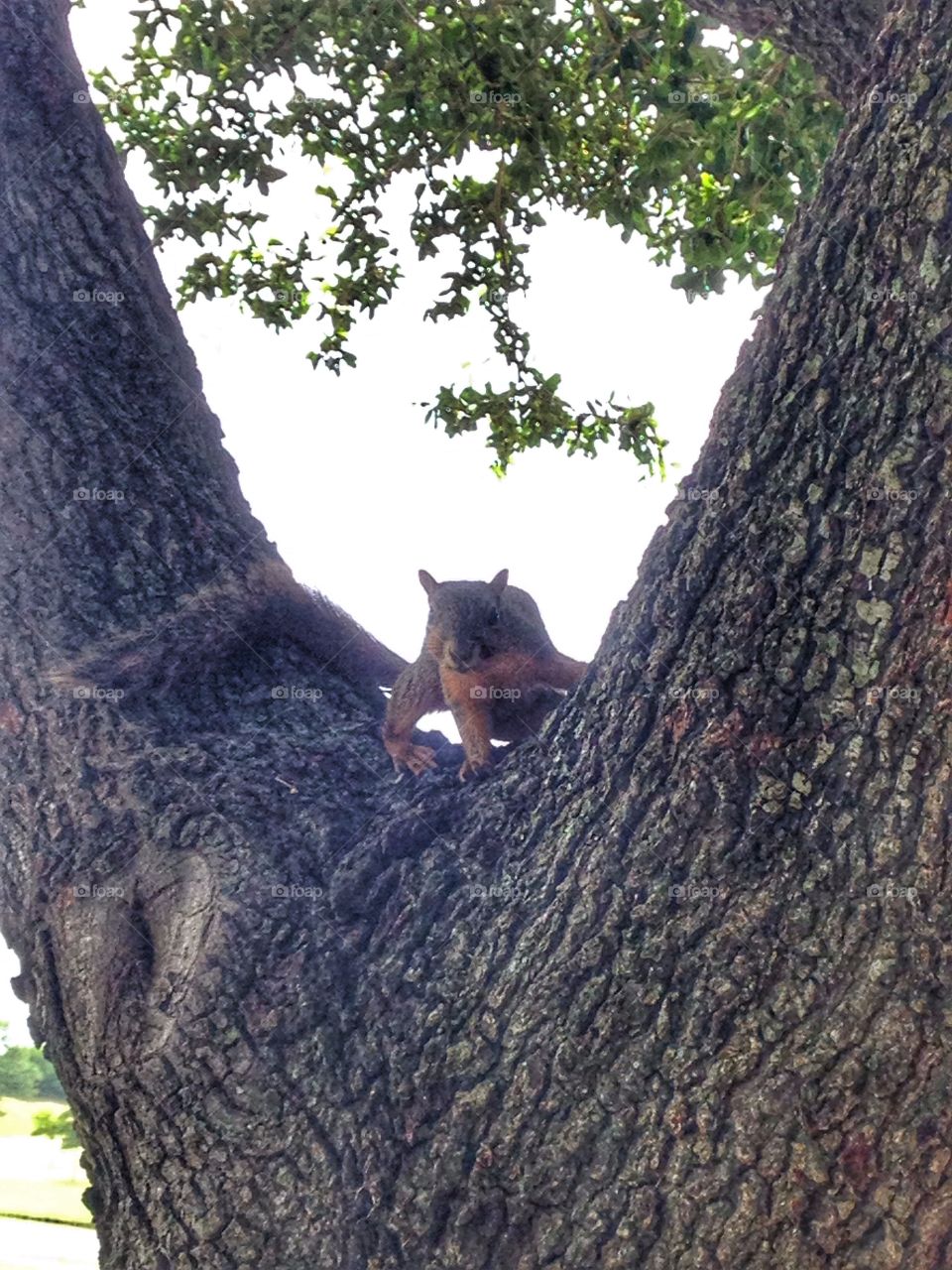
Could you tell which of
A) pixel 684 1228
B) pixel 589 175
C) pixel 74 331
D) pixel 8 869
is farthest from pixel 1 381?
pixel 589 175

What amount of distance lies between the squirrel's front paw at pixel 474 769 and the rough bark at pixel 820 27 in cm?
194

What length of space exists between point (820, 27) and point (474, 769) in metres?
2.21

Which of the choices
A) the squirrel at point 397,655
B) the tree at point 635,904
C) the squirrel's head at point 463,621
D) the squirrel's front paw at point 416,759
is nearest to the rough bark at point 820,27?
the tree at point 635,904

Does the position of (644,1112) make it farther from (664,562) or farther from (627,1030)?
(664,562)

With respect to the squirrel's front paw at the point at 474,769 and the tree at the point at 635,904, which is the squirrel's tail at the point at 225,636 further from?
the squirrel's front paw at the point at 474,769

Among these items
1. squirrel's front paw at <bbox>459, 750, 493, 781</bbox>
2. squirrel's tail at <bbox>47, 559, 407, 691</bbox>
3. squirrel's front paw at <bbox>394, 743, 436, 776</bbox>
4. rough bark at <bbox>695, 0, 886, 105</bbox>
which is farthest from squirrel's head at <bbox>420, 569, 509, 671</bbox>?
rough bark at <bbox>695, 0, 886, 105</bbox>

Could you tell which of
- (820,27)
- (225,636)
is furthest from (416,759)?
(820,27)

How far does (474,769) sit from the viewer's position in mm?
3611

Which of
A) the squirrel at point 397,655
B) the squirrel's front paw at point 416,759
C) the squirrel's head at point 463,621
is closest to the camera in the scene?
the squirrel at point 397,655

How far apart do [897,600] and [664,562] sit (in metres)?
0.58

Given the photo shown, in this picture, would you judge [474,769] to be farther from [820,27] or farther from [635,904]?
[820,27]

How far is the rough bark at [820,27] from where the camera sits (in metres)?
3.50

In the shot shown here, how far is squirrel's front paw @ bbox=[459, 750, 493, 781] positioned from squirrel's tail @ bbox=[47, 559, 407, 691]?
729mm

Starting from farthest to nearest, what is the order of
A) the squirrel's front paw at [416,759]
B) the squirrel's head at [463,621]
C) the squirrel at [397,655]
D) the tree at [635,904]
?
1. the squirrel's head at [463,621]
2. the squirrel's front paw at [416,759]
3. the squirrel at [397,655]
4. the tree at [635,904]
